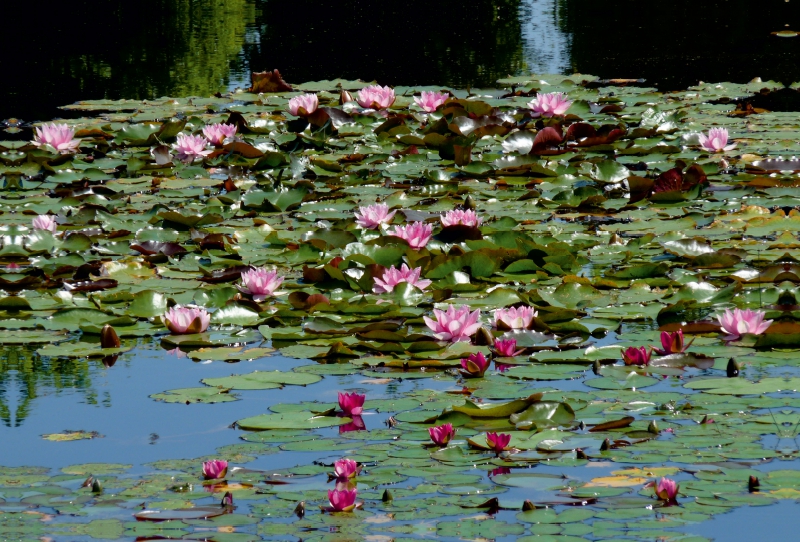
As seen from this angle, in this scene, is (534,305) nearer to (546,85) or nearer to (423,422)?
(423,422)

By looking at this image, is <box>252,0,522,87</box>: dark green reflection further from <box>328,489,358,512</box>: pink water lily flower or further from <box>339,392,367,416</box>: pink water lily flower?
<box>328,489,358,512</box>: pink water lily flower

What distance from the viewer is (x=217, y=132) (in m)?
7.25

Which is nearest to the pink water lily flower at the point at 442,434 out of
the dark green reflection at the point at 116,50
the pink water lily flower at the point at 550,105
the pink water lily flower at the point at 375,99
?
the pink water lily flower at the point at 550,105

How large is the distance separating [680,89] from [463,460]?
7.25m

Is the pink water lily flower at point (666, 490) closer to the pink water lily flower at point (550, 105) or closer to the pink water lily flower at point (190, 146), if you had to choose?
the pink water lily flower at point (190, 146)

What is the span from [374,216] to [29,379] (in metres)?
1.95

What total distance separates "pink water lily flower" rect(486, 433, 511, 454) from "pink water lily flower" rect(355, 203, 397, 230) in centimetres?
239

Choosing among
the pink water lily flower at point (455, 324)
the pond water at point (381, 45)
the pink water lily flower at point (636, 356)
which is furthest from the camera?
the pond water at point (381, 45)

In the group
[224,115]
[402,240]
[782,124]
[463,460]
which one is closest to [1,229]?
[402,240]

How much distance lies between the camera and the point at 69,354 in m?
3.78

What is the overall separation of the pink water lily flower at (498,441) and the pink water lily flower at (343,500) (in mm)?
462

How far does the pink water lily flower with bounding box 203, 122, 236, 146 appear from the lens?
724cm

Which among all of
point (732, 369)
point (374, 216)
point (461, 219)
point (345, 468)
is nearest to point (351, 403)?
point (345, 468)

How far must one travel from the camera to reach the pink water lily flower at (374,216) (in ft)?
16.7
